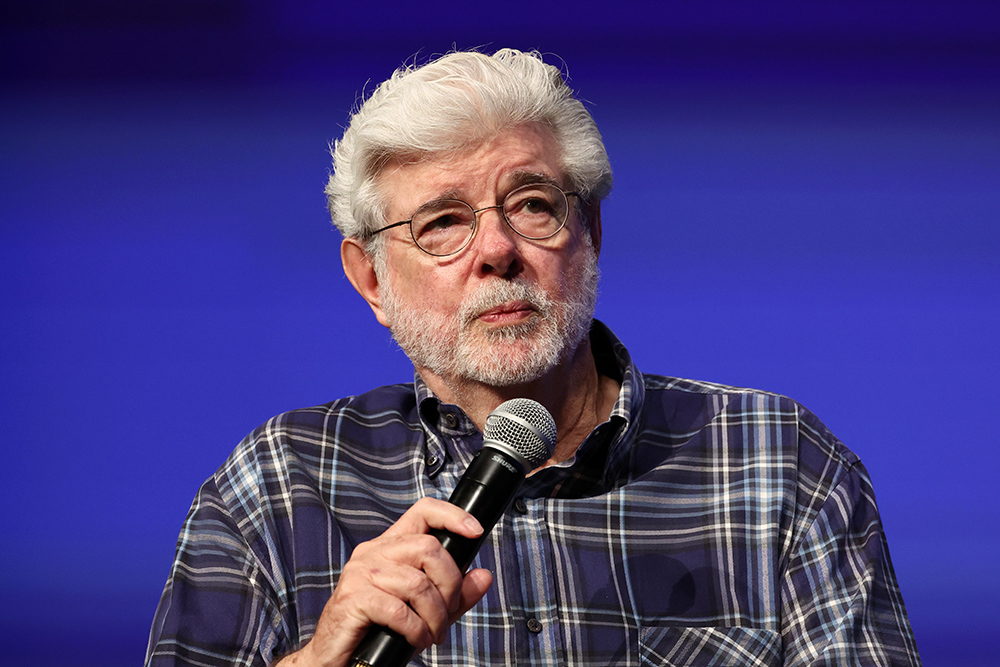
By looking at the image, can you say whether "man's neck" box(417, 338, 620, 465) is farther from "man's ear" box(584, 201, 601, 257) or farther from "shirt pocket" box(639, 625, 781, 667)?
"shirt pocket" box(639, 625, 781, 667)

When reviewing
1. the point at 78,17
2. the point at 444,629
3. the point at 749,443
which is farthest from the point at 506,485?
the point at 78,17

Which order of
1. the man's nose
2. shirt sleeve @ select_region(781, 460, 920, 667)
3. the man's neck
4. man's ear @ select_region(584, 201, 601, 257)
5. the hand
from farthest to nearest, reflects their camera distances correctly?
man's ear @ select_region(584, 201, 601, 257), the man's neck, the man's nose, shirt sleeve @ select_region(781, 460, 920, 667), the hand

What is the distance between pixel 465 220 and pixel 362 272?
329mm

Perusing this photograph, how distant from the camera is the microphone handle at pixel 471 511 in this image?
1054 mm

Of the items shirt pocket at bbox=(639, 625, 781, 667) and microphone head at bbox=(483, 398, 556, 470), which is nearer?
microphone head at bbox=(483, 398, 556, 470)

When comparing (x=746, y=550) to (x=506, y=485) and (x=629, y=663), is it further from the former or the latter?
(x=506, y=485)

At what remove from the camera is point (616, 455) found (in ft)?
5.52

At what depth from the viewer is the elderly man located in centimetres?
155

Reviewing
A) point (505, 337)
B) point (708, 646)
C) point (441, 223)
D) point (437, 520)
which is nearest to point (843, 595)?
point (708, 646)

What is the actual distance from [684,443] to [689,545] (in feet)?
0.68

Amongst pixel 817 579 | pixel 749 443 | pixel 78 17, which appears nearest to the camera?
pixel 817 579

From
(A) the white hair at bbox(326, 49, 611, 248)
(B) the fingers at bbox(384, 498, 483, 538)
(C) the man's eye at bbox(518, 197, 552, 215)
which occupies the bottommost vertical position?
(B) the fingers at bbox(384, 498, 483, 538)

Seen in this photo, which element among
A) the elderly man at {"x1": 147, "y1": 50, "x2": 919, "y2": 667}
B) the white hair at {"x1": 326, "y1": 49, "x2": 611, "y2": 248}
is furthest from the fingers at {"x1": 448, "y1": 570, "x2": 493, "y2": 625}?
the white hair at {"x1": 326, "y1": 49, "x2": 611, "y2": 248}

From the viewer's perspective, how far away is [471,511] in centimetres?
108
